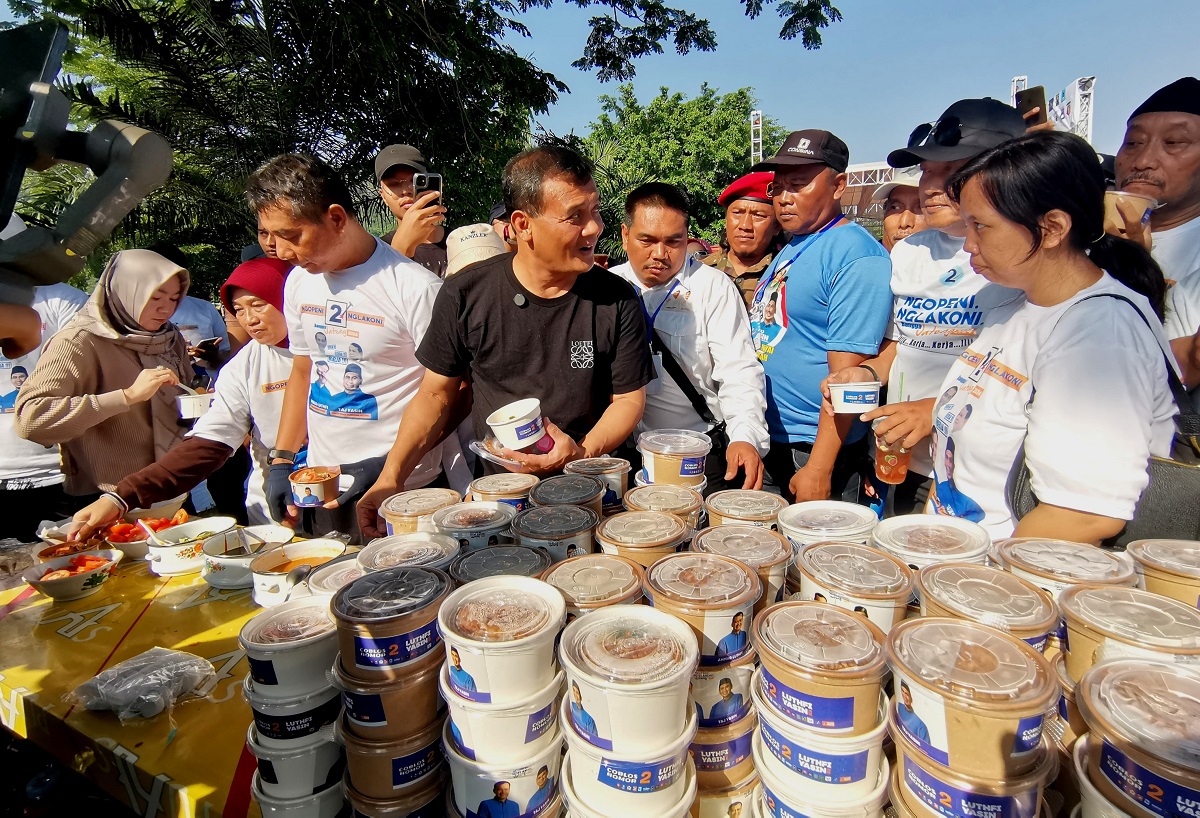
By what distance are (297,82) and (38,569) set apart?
33.5 ft

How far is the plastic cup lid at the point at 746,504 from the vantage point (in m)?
1.74

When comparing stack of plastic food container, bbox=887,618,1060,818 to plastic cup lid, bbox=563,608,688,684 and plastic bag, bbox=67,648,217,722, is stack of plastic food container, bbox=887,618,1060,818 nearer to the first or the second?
plastic cup lid, bbox=563,608,688,684

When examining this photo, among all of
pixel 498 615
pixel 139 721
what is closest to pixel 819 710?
pixel 498 615

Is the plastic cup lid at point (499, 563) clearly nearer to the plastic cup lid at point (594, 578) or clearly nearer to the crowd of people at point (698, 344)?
the plastic cup lid at point (594, 578)

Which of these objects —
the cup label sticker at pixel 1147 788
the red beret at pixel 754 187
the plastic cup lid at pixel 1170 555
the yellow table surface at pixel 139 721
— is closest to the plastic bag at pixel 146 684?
the yellow table surface at pixel 139 721

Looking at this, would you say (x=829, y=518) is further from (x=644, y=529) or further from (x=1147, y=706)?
(x=1147, y=706)

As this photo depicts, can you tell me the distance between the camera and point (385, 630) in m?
1.26

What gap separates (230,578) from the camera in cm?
241

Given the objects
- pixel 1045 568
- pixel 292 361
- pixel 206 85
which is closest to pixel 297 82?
pixel 206 85

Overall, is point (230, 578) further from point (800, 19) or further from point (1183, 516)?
point (800, 19)

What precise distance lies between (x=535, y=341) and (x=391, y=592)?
4.92 ft

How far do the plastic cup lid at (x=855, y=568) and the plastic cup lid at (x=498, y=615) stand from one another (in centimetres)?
65

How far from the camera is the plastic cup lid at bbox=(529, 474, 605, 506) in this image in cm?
189

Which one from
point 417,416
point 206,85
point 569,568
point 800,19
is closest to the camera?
point 569,568
